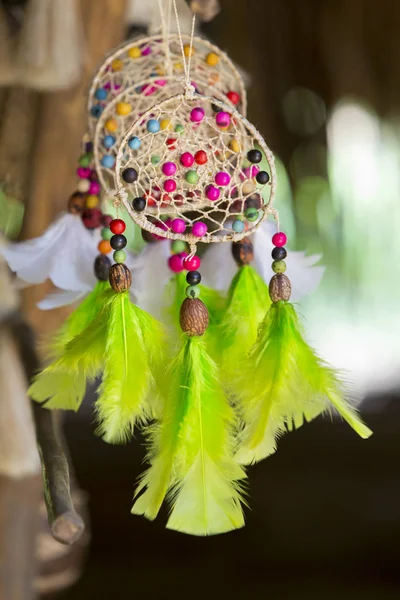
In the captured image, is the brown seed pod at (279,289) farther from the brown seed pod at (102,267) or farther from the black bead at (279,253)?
the brown seed pod at (102,267)

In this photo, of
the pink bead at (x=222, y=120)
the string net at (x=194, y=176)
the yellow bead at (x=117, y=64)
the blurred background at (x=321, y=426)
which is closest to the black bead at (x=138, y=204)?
the string net at (x=194, y=176)

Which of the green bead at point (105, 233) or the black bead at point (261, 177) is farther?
the green bead at point (105, 233)

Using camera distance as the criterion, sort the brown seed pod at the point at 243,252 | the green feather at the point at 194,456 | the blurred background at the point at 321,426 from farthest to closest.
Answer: the blurred background at the point at 321,426 → the brown seed pod at the point at 243,252 → the green feather at the point at 194,456

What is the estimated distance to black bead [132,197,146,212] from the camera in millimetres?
548

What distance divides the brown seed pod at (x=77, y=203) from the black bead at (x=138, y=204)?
181mm

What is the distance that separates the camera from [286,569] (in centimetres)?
206

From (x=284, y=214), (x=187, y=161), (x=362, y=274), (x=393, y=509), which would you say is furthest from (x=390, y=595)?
(x=187, y=161)

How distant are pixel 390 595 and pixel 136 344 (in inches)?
68.6

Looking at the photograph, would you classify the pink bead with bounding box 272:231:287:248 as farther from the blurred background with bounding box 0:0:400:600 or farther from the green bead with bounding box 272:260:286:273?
the blurred background with bounding box 0:0:400:600

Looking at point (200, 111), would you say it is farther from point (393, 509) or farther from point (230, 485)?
point (393, 509)

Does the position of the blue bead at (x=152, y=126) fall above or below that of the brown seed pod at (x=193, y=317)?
above

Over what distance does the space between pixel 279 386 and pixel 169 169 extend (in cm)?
20

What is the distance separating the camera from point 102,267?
2.20 ft

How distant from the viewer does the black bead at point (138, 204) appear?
1.80 ft
